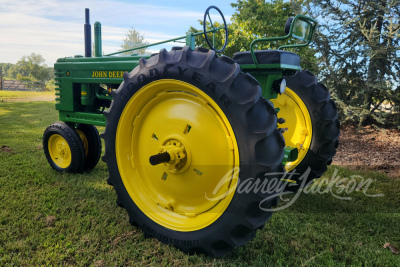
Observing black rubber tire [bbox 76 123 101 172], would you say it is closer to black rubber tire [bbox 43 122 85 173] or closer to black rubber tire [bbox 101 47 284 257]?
black rubber tire [bbox 43 122 85 173]

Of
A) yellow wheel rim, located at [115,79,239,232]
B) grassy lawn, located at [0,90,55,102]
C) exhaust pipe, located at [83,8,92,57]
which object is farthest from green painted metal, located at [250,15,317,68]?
grassy lawn, located at [0,90,55,102]

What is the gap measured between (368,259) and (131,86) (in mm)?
2028

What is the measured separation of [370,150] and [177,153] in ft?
16.0

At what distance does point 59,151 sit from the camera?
12.3 feet

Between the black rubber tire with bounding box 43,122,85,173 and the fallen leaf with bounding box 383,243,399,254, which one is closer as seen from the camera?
the fallen leaf with bounding box 383,243,399,254

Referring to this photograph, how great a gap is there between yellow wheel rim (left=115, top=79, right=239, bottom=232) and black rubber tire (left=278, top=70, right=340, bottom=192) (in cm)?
149

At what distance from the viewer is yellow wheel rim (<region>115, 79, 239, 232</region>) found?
201cm

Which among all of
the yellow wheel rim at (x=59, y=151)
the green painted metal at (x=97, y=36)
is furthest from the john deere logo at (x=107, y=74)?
the yellow wheel rim at (x=59, y=151)

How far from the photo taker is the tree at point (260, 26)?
24.5 ft

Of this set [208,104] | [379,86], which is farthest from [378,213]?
[379,86]

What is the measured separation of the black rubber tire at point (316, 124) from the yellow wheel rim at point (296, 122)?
4cm

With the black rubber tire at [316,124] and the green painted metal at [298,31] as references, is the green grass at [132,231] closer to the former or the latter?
the black rubber tire at [316,124]

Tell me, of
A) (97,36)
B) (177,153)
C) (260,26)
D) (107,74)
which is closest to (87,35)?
(97,36)

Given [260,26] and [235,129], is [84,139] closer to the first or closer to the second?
[235,129]
